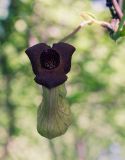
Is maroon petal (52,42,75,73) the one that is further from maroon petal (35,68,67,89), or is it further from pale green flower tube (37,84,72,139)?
pale green flower tube (37,84,72,139)

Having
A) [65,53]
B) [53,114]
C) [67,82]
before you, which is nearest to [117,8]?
[65,53]

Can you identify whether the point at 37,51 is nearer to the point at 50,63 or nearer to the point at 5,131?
the point at 50,63

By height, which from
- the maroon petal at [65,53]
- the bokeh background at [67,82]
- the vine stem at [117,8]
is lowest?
the bokeh background at [67,82]

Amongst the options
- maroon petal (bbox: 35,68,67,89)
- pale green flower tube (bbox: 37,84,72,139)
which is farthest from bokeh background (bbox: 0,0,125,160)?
maroon petal (bbox: 35,68,67,89)

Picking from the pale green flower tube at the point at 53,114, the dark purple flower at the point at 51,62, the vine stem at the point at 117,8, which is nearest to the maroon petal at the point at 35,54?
the dark purple flower at the point at 51,62

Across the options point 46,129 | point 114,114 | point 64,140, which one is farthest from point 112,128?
point 46,129

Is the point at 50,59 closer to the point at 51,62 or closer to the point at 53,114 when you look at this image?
the point at 51,62

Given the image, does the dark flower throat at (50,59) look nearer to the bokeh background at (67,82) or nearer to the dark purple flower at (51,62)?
the dark purple flower at (51,62)
